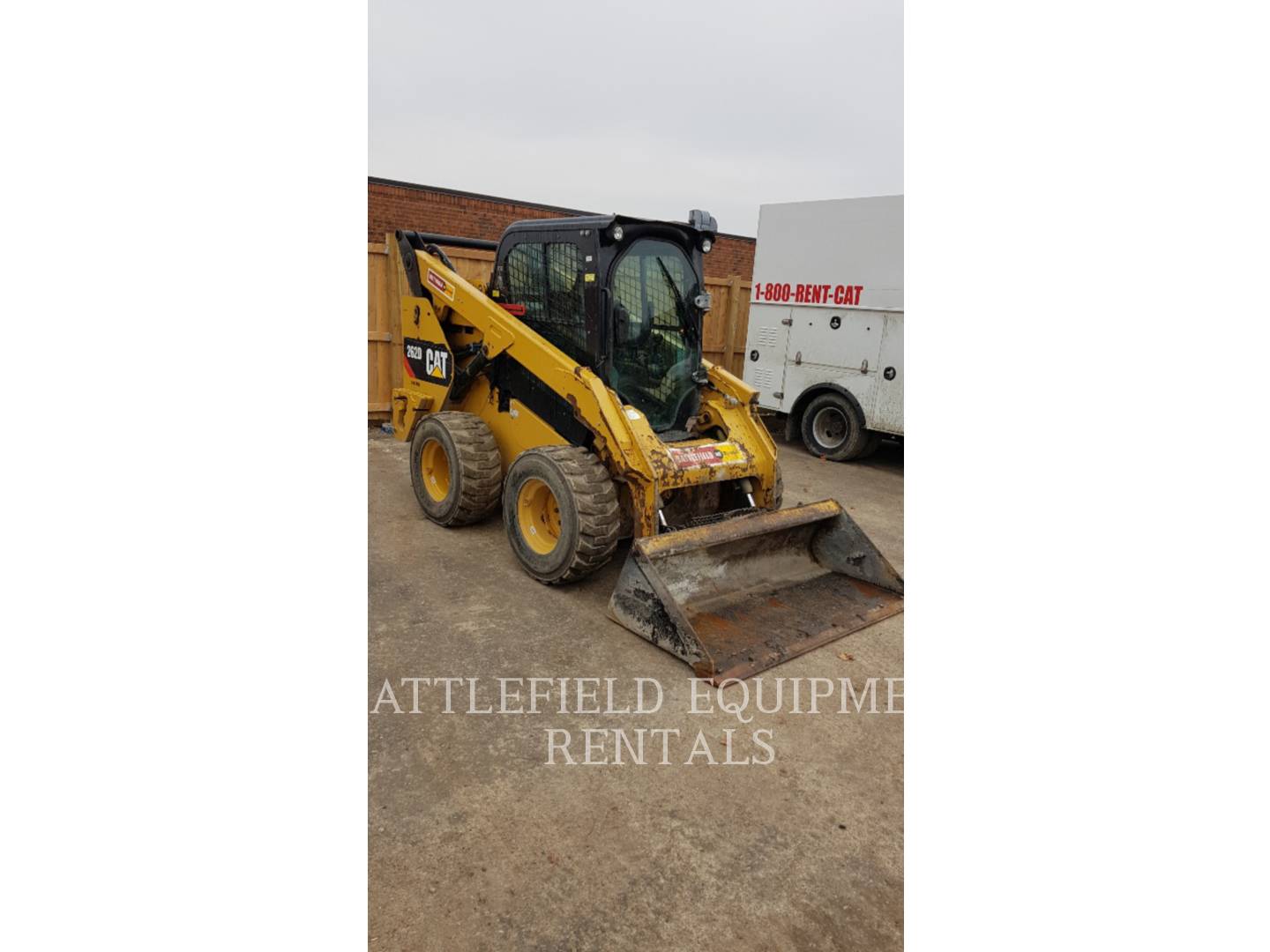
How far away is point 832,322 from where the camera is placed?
9.05 m

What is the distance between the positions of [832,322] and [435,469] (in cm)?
518

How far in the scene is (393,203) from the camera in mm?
13195

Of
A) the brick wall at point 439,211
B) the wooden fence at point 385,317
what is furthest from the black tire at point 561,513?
the brick wall at point 439,211

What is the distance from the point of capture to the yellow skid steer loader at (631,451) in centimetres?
446

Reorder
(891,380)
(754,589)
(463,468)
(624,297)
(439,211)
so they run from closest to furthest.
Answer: (754,589), (624,297), (463,468), (891,380), (439,211)

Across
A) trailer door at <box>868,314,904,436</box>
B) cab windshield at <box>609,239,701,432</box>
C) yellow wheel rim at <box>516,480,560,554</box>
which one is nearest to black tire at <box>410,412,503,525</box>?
yellow wheel rim at <box>516,480,560,554</box>

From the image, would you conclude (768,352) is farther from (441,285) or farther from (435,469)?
(435,469)

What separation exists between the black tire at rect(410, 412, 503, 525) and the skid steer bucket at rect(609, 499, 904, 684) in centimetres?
185

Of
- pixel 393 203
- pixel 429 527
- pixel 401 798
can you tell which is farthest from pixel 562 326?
pixel 393 203

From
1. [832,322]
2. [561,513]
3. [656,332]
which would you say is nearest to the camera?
[561,513]

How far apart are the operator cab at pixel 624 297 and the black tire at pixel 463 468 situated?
3.19ft

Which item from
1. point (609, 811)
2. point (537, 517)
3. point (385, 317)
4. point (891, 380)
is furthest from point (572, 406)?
point (385, 317)

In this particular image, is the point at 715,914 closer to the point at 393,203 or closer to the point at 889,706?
the point at 889,706

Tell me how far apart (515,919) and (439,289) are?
16.1ft
